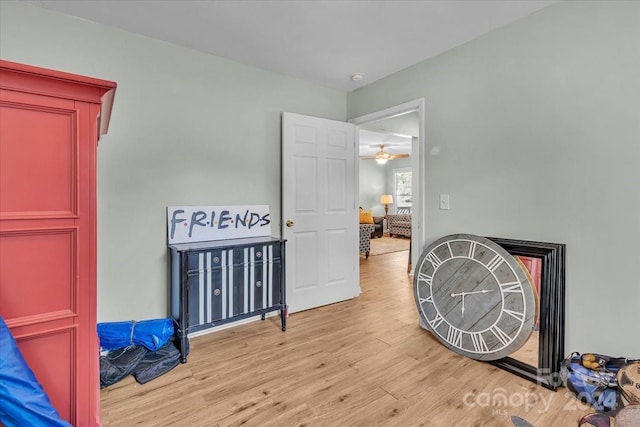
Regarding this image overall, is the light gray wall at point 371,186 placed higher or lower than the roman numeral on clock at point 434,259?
higher

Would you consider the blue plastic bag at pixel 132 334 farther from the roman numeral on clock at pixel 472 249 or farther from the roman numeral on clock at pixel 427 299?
the roman numeral on clock at pixel 472 249

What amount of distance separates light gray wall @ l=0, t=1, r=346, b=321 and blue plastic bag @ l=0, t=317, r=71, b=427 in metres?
1.74

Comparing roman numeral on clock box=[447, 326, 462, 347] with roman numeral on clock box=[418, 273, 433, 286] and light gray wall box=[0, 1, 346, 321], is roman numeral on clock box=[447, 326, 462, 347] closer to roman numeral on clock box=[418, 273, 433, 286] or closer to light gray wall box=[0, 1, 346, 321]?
roman numeral on clock box=[418, 273, 433, 286]

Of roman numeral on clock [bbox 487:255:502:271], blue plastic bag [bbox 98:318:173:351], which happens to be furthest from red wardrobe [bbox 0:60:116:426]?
roman numeral on clock [bbox 487:255:502:271]

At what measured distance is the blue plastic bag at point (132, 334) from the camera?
7.61ft

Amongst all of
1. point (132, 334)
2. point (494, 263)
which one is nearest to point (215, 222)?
point (132, 334)

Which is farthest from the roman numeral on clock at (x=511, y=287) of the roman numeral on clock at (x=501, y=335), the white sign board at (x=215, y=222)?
the white sign board at (x=215, y=222)

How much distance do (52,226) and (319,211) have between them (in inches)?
101

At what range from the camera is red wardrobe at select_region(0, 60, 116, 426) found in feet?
3.08

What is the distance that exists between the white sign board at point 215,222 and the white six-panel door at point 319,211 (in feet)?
0.86

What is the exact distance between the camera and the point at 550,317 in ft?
6.81

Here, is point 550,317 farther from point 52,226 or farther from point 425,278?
point 52,226

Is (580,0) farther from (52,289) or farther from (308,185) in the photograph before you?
(52,289)

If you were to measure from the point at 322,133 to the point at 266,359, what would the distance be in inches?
88.2
